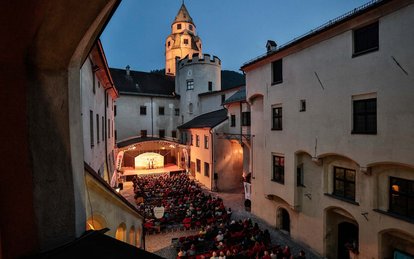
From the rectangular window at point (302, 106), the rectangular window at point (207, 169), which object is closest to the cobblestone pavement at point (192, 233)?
the rectangular window at point (207, 169)

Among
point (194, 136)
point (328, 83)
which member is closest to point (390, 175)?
point (328, 83)

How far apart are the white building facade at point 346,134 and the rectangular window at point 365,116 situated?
0.04 metres

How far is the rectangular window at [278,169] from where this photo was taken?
49.8ft

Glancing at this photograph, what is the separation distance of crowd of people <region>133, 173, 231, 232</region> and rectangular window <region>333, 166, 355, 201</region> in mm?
8431

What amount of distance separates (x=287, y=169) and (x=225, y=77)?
62.4 meters

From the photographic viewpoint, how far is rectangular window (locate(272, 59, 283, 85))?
15.1 m

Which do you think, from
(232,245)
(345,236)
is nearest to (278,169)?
(345,236)

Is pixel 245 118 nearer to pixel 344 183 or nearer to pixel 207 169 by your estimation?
pixel 207 169

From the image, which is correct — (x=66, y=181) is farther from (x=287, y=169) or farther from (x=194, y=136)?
(x=194, y=136)

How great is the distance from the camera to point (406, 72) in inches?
337

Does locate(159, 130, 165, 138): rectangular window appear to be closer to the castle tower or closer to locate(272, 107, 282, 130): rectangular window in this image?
the castle tower

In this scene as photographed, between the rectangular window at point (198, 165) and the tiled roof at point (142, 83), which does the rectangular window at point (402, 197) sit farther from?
the tiled roof at point (142, 83)

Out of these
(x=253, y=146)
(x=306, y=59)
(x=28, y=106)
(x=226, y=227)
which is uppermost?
(x=306, y=59)

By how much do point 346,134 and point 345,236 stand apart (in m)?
5.92
